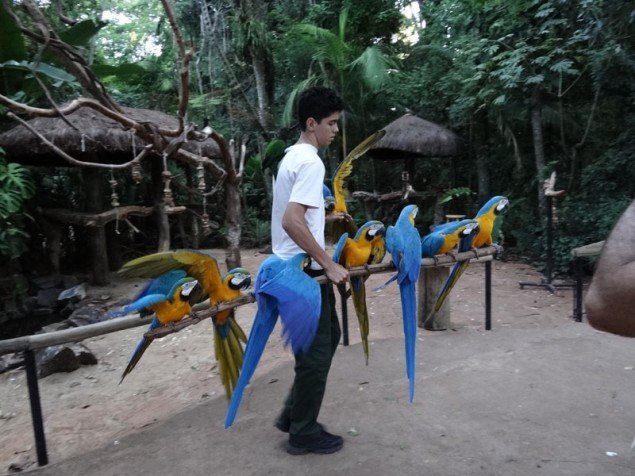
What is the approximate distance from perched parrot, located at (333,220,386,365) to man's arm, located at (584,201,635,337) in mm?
1383

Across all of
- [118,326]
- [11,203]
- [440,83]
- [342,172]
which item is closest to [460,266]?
[342,172]

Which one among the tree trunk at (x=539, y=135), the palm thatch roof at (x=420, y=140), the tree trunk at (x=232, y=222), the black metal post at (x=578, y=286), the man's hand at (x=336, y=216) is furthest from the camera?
the palm thatch roof at (x=420, y=140)

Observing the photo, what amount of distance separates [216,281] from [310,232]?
0.43 m

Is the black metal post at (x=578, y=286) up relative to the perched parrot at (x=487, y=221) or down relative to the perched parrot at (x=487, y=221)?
down

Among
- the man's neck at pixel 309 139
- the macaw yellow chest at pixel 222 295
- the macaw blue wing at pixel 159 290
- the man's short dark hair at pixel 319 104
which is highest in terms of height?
the man's short dark hair at pixel 319 104

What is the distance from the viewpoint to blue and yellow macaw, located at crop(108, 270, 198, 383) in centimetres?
174

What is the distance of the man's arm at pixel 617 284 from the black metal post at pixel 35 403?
6.94 feet

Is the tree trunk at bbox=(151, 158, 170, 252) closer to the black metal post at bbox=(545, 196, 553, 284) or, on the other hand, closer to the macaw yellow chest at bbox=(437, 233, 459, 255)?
the black metal post at bbox=(545, 196, 553, 284)

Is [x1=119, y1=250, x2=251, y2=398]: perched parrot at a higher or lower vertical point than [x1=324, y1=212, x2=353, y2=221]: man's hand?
lower

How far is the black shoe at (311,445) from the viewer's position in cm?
195

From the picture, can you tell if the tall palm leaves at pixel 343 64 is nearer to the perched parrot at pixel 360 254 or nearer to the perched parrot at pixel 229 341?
the perched parrot at pixel 360 254

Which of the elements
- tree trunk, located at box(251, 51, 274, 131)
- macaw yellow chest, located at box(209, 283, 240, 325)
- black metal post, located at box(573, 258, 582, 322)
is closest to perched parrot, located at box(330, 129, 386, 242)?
macaw yellow chest, located at box(209, 283, 240, 325)

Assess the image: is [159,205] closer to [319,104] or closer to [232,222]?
[232,222]

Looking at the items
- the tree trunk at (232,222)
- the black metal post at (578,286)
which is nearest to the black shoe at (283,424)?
the tree trunk at (232,222)
